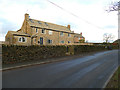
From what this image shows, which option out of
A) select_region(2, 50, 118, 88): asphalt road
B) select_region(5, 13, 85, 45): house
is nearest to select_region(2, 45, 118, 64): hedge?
select_region(2, 50, 118, 88): asphalt road

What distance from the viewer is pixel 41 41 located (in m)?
29.9

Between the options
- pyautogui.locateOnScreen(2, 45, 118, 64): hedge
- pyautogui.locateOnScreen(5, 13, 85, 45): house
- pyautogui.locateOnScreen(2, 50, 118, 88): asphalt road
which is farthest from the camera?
pyautogui.locateOnScreen(5, 13, 85, 45): house

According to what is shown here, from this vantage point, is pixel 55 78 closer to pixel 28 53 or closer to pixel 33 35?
pixel 28 53

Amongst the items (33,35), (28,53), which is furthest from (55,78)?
(33,35)

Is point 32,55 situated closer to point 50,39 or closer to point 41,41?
point 41,41

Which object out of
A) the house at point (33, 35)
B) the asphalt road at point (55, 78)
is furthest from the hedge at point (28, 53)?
the house at point (33, 35)

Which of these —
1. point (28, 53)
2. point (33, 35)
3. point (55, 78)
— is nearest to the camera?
point (55, 78)

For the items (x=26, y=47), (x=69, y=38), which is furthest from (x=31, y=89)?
(x=69, y=38)

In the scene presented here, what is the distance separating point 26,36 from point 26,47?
17.2 m

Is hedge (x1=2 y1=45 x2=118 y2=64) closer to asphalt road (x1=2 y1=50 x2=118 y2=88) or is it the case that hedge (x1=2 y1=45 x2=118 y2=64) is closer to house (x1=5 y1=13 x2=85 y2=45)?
asphalt road (x1=2 y1=50 x2=118 y2=88)

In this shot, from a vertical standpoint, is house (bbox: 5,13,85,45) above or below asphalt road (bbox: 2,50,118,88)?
above

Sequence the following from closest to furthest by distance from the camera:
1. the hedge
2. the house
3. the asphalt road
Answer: the asphalt road, the hedge, the house

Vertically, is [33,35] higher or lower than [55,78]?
higher

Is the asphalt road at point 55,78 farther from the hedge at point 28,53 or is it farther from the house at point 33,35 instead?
the house at point 33,35
